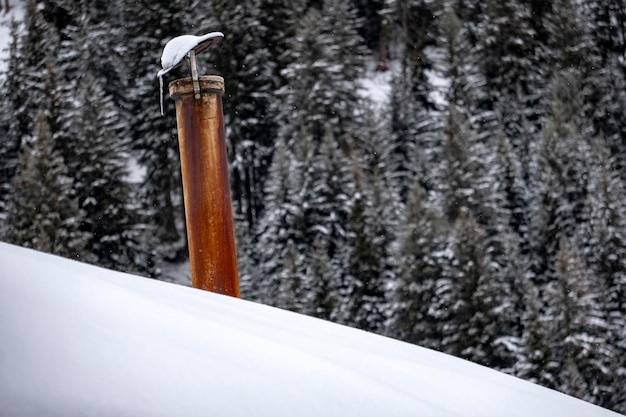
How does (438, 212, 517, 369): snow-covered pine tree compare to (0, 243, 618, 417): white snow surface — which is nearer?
(0, 243, 618, 417): white snow surface

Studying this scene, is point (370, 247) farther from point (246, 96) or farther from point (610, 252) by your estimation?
point (246, 96)

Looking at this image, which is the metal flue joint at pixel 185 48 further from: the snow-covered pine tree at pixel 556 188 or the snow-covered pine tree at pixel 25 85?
the snow-covered pine tree at pixel 556 188

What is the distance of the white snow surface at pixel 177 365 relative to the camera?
1.14 meters

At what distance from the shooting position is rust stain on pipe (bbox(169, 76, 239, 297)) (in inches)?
179

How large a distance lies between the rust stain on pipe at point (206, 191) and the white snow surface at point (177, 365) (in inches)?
95.9

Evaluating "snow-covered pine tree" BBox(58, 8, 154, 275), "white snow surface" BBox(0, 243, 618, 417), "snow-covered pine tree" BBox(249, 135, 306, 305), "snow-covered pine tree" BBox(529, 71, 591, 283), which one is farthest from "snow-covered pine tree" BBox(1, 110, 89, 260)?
"white snow surface" BBox(0, 243, 618, 417)

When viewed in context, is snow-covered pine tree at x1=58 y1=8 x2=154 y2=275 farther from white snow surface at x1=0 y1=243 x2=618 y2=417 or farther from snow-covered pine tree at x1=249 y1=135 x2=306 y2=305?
white snow surface at x1=0 y1=243 x2=618 y2=417

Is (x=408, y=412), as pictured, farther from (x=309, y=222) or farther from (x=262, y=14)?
(x=262, y=14)

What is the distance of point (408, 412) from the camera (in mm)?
1446

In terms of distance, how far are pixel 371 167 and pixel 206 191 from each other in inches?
1026

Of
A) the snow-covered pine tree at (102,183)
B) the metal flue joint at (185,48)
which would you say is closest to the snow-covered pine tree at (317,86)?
the snow-covered pine tree at (102,183)

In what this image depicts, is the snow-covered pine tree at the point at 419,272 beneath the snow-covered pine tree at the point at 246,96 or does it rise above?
beneath

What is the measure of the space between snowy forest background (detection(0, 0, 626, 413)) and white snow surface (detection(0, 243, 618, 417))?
19.7 m

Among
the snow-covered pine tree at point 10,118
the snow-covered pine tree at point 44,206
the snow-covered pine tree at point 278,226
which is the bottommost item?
the snow-covered pine tree at point 278,226
